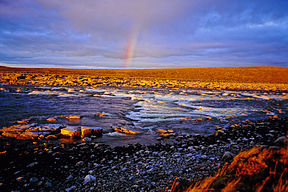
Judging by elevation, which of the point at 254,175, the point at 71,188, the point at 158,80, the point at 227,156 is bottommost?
the point at 71,188

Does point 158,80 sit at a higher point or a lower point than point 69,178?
higher

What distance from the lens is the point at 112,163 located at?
13.5 ft

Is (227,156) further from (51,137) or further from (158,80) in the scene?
(158,80)

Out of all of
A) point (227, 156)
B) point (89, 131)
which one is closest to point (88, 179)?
point (89, 131)

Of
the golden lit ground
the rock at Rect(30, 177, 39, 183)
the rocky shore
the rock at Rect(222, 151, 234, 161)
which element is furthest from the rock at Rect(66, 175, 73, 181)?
the golden lit ground

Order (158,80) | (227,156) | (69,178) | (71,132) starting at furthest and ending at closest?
(158,80)
(71,132)
(227,156)
(69,178)

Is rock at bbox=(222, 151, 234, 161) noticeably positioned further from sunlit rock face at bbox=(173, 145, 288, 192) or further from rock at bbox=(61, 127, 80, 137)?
rock at bbox=(61, 127, 80, 137)

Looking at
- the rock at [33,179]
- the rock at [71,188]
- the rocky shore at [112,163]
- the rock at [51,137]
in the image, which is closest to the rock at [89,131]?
the rocky shore at [112,163]

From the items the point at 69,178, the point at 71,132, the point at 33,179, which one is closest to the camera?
the point at 33,179

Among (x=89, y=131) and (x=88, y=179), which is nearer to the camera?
(x=88, y=179)

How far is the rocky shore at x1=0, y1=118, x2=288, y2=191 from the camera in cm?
330

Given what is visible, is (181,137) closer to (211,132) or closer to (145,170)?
(211,132)

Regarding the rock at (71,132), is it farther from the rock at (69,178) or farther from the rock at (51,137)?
the rock at (69,178)

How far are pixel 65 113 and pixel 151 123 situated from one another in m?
4.32
